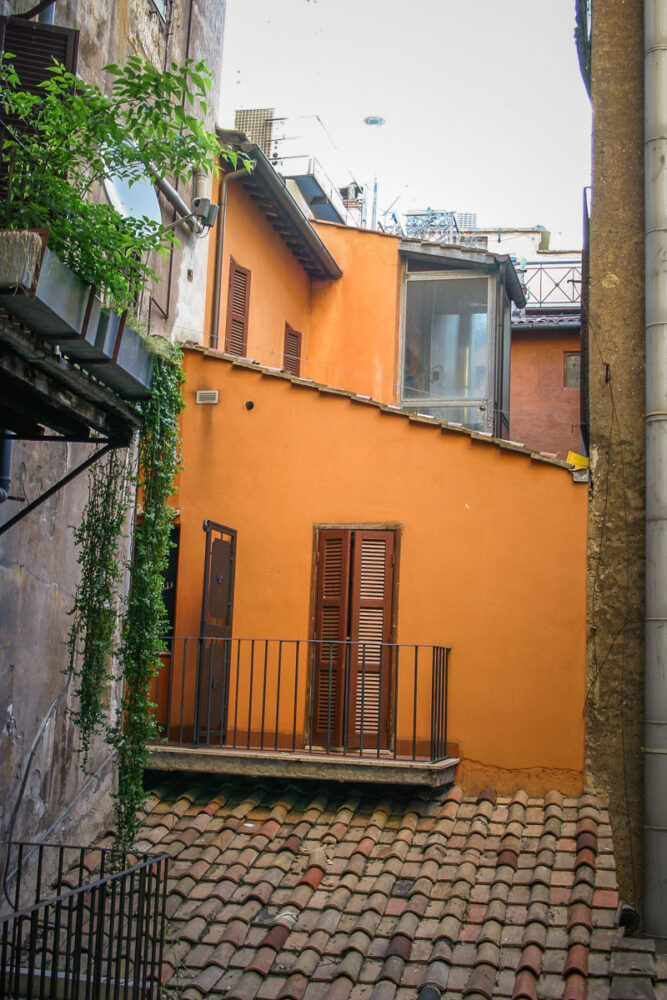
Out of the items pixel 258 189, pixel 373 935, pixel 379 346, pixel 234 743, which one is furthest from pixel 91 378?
pixel 379 346

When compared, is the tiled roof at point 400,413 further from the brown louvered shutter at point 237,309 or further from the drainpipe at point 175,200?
the brown louvered shutter at point 237,309

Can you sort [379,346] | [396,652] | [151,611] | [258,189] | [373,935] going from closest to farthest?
[373,935]
[151,611]
[396,652]
[258,189]
[379,346]

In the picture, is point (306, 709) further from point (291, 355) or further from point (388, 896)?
point (291, 355)

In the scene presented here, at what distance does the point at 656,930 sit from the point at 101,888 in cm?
457

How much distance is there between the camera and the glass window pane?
15.6 metres

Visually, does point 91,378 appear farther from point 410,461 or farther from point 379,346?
point 379,346

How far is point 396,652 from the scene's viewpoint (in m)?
11.5

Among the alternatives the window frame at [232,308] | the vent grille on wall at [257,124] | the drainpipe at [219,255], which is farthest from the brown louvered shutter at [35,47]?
the vent grille on wall at [257,124]

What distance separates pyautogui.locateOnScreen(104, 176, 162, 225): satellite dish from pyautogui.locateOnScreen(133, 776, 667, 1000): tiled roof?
542 centimetres

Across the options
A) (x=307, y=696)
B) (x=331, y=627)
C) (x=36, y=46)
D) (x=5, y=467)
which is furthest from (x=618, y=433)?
(x=36, y=46)

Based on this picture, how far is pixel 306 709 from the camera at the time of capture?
11867mm

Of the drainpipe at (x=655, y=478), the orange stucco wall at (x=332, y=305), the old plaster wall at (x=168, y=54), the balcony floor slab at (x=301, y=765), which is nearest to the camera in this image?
the drainpipe at (x=655, y=478)

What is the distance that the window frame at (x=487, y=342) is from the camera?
1533 cm

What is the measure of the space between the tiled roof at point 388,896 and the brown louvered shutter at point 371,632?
701 mm
